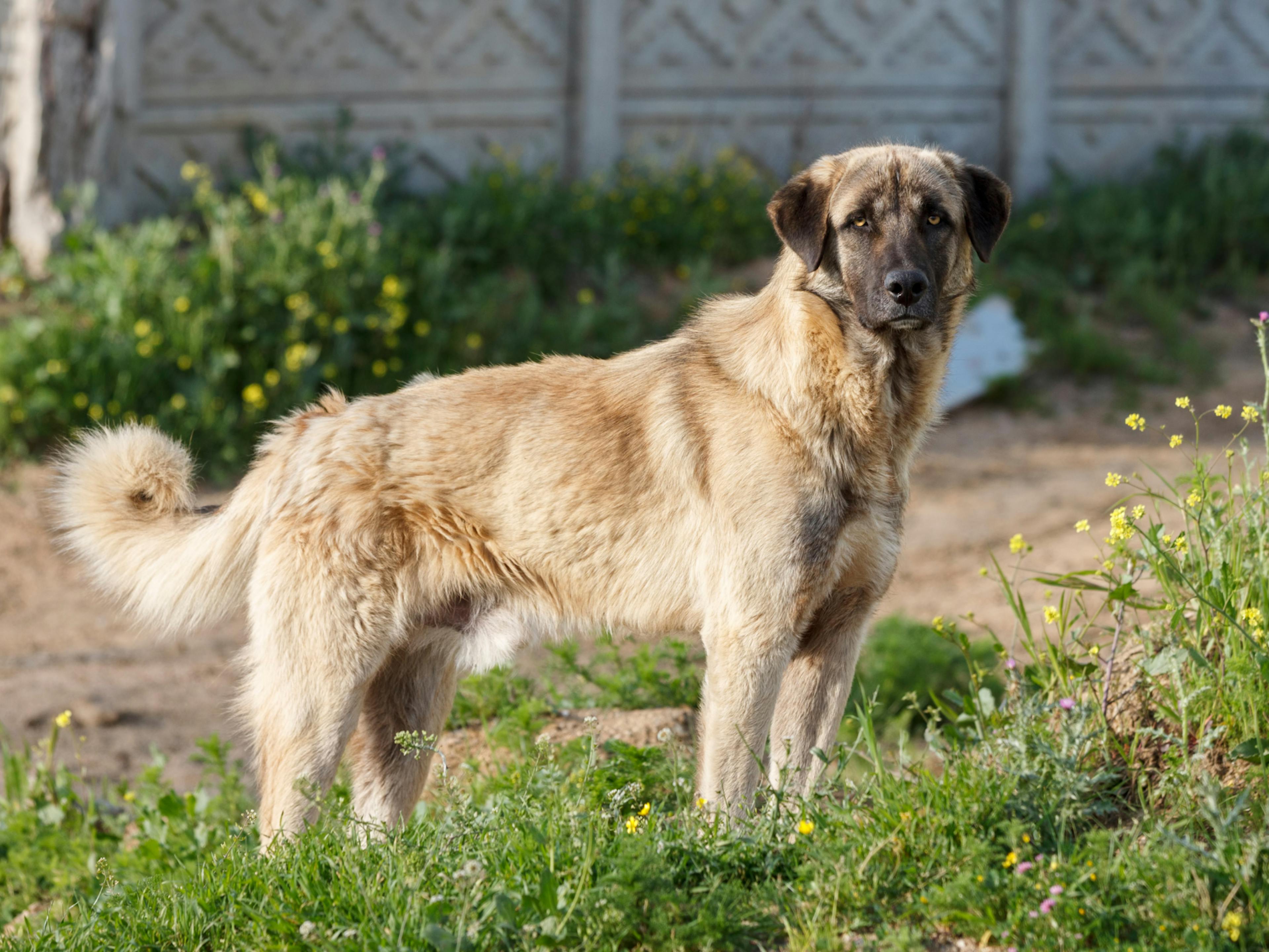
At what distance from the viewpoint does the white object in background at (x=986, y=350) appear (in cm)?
891

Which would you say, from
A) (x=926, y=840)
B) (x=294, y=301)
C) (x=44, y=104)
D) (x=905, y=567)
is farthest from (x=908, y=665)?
(x=44, y=104)

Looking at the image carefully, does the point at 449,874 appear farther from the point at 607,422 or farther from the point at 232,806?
the point at 232,806

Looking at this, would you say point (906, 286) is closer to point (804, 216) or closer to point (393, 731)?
point (804, 216)

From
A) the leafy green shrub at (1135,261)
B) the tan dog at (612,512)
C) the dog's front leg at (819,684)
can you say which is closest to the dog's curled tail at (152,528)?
the tan dog at (612,512)

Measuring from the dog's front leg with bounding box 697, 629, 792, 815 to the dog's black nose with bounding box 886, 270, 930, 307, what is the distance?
89 centimetres

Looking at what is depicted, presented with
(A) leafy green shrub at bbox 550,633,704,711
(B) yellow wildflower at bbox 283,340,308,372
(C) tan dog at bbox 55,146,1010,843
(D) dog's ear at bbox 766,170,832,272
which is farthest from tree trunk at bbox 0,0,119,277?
(D) dog's ear at bbox 766,170,832,272

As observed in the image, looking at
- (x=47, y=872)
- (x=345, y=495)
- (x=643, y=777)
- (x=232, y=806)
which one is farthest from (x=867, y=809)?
(x=47, y=872)

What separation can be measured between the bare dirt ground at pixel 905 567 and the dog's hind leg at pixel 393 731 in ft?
1.30

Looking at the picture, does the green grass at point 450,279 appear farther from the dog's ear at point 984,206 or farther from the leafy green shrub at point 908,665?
the dog's ear at point 984,206

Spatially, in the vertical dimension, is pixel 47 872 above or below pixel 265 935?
below

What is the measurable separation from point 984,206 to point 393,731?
2203mm

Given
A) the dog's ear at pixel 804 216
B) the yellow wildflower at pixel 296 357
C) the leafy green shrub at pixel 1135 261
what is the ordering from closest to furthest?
A: the dog's ear at pixel 804 216
the yellow wildflower at pixel 296 357
the leafy green shrub at pixel 1135 261

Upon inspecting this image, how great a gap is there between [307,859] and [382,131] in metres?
7.91

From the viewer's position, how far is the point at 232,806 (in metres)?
4.03
